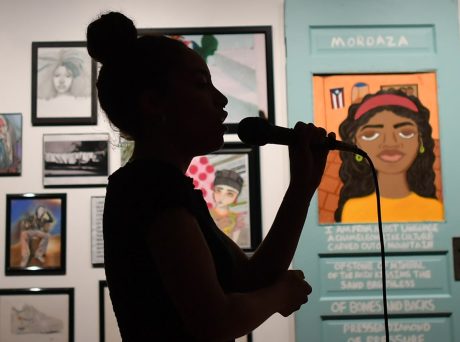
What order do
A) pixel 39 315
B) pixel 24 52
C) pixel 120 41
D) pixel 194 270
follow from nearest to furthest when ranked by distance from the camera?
pixel 194 270
pixel 120 41
pixel 39 315
pixel 24 52

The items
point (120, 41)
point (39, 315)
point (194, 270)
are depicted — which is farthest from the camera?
point (39, 315)

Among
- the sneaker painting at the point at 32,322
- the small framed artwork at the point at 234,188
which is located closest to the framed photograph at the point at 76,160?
the small framed artwork at the point at 234,188

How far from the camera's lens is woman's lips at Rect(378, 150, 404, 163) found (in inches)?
81.7

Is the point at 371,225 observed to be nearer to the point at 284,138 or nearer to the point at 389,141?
the point at 389,141

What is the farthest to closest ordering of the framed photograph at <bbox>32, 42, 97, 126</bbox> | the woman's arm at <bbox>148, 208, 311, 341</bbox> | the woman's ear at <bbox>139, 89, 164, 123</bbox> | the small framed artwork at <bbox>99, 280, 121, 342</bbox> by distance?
the framed photograph at <bbox>32, 42, 97, 126</bbox> < the small framed artwork at <bbox>99, 280, 121, 342</bbox> < the woman's ear at <bbox>139, 89, 164, 123</bbox> < the woman's arm at <bbox>148, 208, 311, 341</bbox>

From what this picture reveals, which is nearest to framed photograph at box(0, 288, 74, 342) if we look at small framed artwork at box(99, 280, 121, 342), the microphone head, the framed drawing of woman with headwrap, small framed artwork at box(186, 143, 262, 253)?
small framed artwork at box(99, 280, 121, 342)

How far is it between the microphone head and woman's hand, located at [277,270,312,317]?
222mm

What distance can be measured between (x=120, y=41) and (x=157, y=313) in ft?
1.34

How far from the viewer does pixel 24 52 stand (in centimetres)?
212

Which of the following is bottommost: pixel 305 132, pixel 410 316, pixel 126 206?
pixel 410 316

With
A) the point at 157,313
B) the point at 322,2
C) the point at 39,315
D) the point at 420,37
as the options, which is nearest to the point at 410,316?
the point at 420,37

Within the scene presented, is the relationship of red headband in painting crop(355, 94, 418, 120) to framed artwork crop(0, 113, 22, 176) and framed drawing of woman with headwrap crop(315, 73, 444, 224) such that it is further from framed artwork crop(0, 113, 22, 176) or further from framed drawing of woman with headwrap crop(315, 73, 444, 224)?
framed artwork crop(0, 113, 22, 176)

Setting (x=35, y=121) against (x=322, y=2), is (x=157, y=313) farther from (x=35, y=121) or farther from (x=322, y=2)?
(x=322, y=2)

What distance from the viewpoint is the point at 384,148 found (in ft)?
6.84
